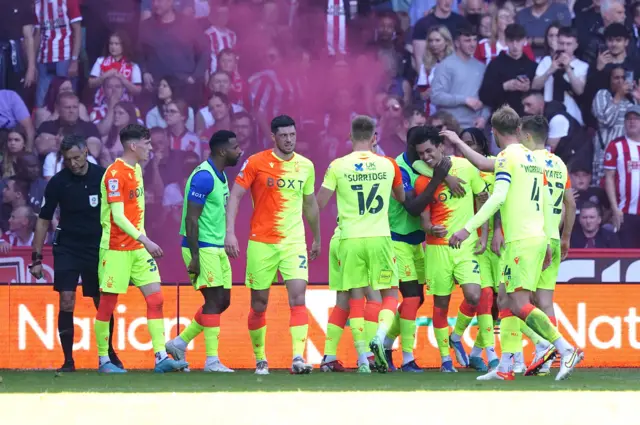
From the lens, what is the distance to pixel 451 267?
11.3 metres

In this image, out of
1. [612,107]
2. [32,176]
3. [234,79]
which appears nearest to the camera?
[32,176]

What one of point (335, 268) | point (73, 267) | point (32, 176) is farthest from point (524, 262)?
point (32, 176)

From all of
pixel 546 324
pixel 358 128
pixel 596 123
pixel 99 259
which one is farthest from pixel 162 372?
pixel 596 123

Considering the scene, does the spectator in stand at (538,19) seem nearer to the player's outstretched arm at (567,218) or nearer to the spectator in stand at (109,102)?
the spectator in stand at (109,102)

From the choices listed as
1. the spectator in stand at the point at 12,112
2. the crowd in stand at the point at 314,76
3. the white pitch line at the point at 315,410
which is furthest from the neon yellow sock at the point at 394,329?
the spectator in stand at the point at 12,112

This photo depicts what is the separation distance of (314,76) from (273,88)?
1.87 ft

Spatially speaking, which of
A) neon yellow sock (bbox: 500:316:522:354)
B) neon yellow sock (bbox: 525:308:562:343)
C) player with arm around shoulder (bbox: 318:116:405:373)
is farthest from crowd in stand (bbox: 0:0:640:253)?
neon yellow sock (bbox: 525:308:562:343)

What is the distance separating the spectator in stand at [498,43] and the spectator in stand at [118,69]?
452cm

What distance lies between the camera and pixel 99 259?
11.4 metres

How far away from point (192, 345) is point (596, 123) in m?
6.71

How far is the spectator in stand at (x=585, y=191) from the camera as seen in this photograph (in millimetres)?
15938

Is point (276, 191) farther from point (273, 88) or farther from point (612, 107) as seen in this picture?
point (612, 107)

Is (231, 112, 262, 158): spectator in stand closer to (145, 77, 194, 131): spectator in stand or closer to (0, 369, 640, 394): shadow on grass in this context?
(145, 77, 194, 131): spectator in stand

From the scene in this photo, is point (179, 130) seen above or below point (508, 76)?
below
